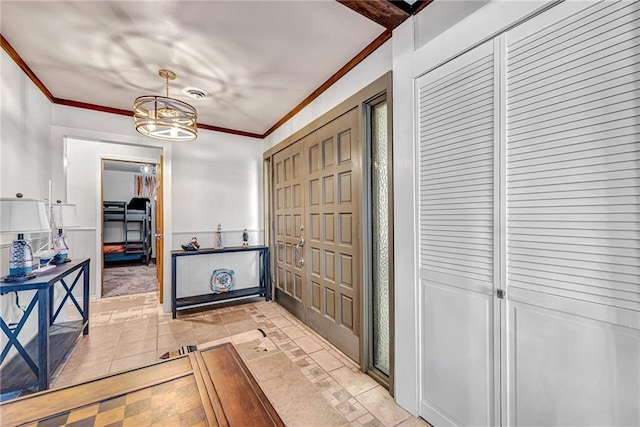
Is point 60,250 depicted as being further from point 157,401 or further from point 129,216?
point 129,216

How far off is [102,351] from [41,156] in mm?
2085

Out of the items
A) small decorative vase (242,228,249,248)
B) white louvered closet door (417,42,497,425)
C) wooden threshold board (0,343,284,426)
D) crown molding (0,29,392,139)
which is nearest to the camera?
wooden threshold board (0,343,284,426)

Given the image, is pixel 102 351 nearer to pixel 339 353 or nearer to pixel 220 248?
pixel 220 248

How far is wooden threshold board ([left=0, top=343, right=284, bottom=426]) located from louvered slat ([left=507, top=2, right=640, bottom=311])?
4.12 ft

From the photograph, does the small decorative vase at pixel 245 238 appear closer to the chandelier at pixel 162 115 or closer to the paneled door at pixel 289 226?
the paneled door at pixel 289 226

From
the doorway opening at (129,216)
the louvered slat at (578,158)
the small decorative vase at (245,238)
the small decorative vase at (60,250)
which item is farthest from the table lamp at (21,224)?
the doorway opening at (129,216)

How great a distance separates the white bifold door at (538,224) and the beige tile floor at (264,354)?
1.68 ft

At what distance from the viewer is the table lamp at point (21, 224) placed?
5.84 ft

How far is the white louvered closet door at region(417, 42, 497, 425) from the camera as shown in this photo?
1.40m

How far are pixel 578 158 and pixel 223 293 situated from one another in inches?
156

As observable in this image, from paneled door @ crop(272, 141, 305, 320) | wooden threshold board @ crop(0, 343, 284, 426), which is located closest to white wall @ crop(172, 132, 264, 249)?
paneled door @ crop(272, 141, 305, 320)

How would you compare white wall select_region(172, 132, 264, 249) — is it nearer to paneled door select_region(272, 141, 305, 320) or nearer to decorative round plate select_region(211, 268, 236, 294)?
decorative round plate select_region(211, 268, 236, 294)

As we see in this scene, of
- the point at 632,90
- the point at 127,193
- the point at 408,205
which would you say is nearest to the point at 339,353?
the point at 408,205

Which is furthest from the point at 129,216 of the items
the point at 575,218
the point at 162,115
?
the point at 575,218
